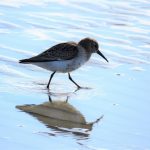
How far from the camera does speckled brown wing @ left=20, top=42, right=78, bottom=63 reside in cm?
940

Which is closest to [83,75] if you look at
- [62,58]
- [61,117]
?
[62,58]

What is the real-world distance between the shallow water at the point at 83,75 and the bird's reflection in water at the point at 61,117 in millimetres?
37

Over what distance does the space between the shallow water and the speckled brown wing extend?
32 cm

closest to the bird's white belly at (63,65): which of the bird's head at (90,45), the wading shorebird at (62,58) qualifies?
the wading shorebird at (62,58)

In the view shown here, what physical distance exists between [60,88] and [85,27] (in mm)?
3114

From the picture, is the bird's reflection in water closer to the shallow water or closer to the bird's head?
the shallow water

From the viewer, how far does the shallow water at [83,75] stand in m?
7.05

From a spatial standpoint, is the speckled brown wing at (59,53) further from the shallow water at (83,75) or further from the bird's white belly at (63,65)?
the shallow water at (83,75)

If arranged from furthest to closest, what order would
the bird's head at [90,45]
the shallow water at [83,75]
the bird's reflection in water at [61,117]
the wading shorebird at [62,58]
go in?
the bird's head at [90,45] < the wading shorebird at [62,58] < the bird's reflection in water at [61,117] < the shallow water at [83,75]

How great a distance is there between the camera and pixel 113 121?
25.3ft

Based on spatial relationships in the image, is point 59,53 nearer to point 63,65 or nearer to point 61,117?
point 63,65

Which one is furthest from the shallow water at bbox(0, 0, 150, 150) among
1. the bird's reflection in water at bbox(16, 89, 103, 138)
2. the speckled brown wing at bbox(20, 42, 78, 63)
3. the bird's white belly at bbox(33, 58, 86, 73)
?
the speckled brown wing at bbox(20, 42, 78, 63)

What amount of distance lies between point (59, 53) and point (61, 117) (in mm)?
1833

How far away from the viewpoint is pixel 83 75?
9.88m
